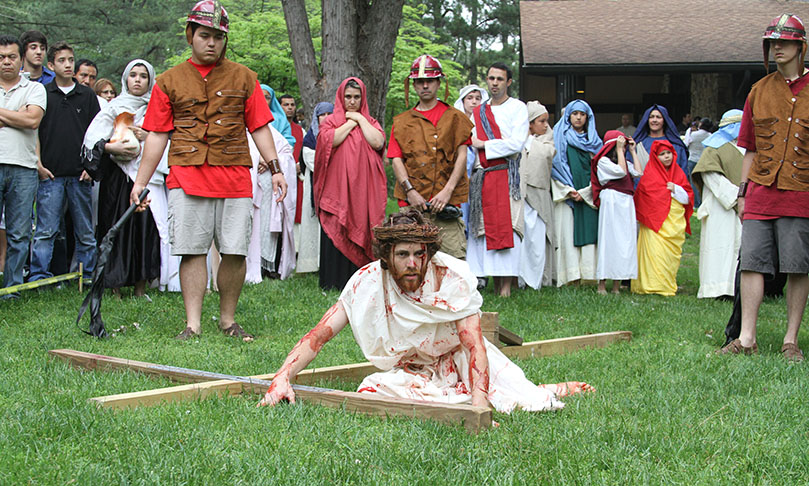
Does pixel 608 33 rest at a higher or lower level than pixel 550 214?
higher

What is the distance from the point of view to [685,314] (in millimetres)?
8602

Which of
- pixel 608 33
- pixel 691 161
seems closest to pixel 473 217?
pixel 691 161

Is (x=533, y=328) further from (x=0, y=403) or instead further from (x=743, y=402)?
(x=0, y=403)

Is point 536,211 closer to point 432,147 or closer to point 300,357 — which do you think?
point 432,147

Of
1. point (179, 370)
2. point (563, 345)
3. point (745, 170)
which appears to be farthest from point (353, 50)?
point (179, 370)

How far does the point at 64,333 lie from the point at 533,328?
3.68 meters

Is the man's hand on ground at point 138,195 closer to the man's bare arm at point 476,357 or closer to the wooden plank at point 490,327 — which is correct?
the wooden plank at point 490,327

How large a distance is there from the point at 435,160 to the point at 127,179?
301 cm

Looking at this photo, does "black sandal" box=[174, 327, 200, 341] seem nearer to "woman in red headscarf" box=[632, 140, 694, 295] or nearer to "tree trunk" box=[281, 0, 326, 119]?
"woman in red headscarf" box=[632, 140, 694, 295]

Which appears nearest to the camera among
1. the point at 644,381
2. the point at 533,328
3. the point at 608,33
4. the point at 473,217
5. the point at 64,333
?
the point at 644,381

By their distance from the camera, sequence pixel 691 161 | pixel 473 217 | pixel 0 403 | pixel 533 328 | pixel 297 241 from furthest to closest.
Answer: pixel 691 161
pixel 297 241
pixel 473 217
pixel 533 328
pixel 0 403

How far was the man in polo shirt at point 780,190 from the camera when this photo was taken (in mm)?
6355

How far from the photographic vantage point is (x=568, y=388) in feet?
17.0

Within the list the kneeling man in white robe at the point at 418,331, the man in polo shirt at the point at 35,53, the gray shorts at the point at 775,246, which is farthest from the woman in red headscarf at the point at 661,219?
the man in polo shirt at the point at 35,53
